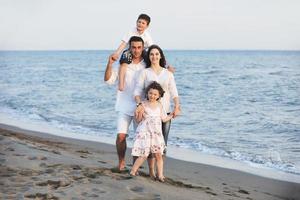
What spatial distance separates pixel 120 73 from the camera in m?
4.73

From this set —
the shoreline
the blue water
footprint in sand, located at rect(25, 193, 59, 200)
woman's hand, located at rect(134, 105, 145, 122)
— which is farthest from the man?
the shoreline

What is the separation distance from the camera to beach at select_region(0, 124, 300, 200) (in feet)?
13.3

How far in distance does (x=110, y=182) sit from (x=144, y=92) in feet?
3.25

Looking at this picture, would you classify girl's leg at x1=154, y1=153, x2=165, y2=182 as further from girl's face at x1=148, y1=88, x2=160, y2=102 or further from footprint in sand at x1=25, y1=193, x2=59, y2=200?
footprint in sand at x1=25, y1=193, x2=59, y2=200

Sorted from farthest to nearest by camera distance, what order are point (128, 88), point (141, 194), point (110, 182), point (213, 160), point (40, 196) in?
point (213, 160) < point (128, 88) < point (110, 182) < point (141, 194) < point (40, 196)

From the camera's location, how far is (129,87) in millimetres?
4785
